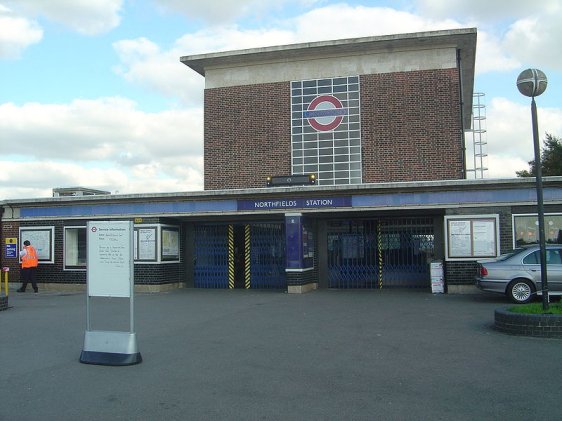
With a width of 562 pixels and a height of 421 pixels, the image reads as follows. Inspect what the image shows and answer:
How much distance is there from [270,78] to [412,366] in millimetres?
19349

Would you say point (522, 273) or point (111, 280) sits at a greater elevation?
point (111, 280)

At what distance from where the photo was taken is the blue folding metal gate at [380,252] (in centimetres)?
2070

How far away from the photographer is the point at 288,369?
7957 mm

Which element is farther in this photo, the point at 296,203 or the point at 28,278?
the point at 28,278

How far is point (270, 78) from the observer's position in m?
25.5

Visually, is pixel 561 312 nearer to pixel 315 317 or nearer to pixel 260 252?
pixel 315 317

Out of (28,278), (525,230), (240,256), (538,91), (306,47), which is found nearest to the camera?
(538,91)

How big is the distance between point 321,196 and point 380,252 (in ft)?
11.1

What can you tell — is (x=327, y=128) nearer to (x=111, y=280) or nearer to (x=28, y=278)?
(x=28, y=278)

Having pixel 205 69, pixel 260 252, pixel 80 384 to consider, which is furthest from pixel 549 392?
pixel 205 69

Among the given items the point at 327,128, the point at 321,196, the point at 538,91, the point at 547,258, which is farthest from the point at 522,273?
the point at 327,128

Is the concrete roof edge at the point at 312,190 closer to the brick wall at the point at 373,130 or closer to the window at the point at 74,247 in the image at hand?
the window at the point at 74,247

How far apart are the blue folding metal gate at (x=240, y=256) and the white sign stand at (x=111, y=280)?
13242 millimetres

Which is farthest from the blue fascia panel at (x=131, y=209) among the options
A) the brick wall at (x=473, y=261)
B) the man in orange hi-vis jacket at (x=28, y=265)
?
the brick wall at (x=473, y=261)
